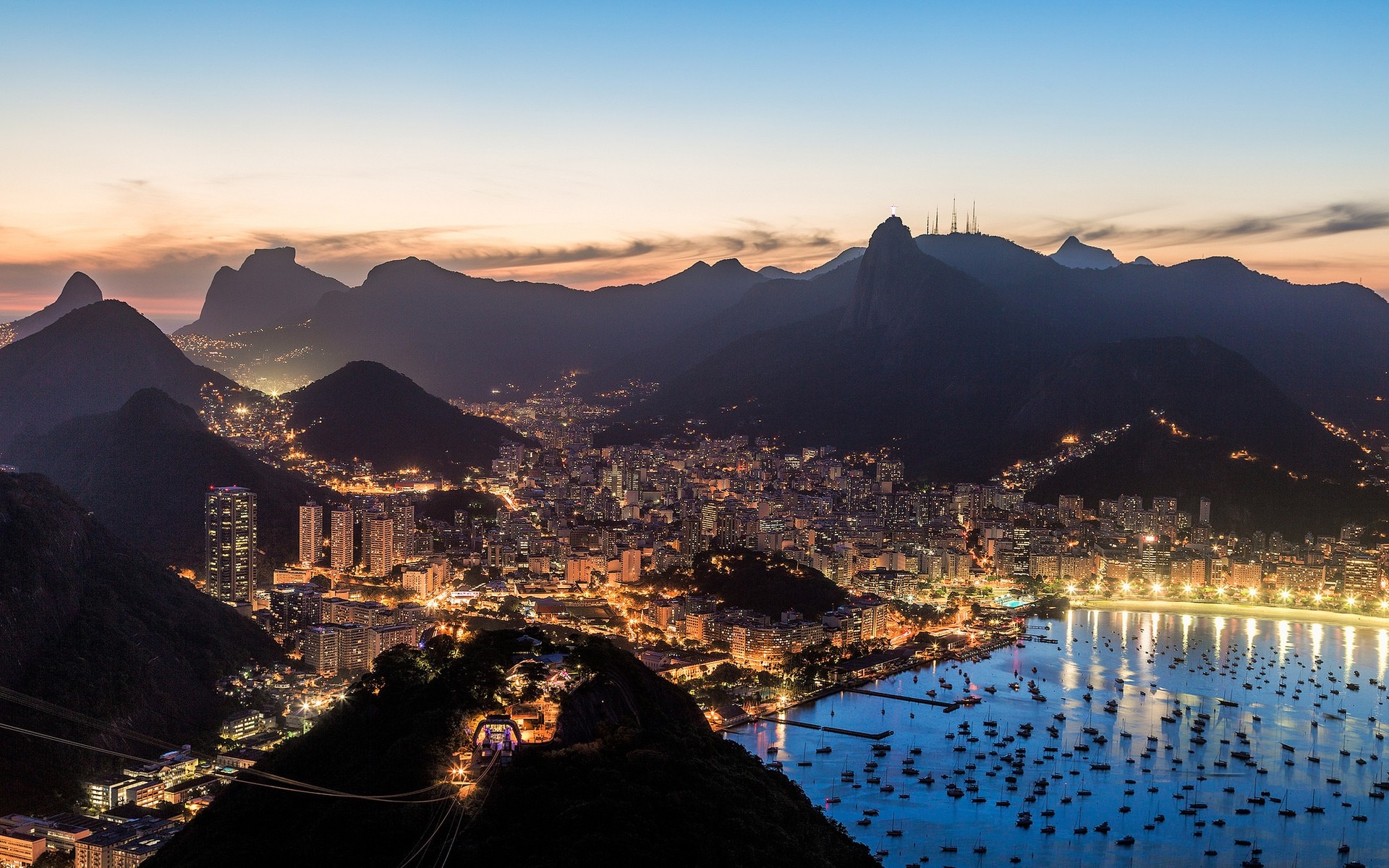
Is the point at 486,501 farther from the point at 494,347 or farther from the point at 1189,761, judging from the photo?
the point at 494,347

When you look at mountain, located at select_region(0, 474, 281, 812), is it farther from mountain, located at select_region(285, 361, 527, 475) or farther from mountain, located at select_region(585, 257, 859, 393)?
mountain, located at select_region(585, 257, 859, 393)

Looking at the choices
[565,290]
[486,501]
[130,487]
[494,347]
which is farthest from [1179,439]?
[565,290]

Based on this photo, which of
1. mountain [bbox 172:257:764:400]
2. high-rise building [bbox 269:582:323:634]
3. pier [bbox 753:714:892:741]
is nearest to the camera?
pier [bbox 753:714:892:741]

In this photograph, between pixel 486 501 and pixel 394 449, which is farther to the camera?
pixel 394 449


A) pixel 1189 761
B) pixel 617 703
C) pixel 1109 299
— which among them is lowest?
pixel 1189 761

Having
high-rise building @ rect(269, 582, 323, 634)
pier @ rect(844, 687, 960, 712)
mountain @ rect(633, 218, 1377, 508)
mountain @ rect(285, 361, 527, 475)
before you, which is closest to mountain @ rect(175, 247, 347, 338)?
mountain @ rect(633, 218, 1377, 508)

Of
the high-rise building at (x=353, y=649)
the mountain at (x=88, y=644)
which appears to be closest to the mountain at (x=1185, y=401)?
the high-rise building at (x=353, y=649)

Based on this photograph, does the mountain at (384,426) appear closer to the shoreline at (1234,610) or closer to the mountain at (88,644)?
the mountain at (88,644)
